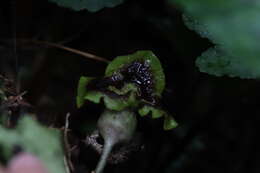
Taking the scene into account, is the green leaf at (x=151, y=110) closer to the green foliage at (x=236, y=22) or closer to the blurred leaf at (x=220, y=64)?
the blurred leaf at (x=220, y=64)

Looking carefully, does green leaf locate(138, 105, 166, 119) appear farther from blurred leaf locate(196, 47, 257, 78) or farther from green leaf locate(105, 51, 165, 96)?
blurred leaf locate(196, 47, 257, 78)

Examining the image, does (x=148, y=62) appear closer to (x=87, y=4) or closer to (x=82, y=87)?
(x=82, y=87)

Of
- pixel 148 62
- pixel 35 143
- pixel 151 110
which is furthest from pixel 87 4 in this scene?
pixel 35 143

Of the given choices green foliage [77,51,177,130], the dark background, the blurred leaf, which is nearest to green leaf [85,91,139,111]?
green foliage [77,51,177,130]

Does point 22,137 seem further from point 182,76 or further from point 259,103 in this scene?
point 259,103

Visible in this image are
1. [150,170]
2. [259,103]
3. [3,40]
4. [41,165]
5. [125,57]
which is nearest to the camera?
[41,165]

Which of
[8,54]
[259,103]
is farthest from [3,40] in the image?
[259,103]
